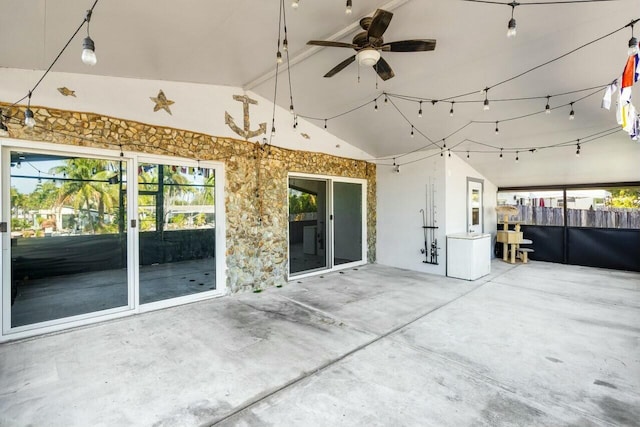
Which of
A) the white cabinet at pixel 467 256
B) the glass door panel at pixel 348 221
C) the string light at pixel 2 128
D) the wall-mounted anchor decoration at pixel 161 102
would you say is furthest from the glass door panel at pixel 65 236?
the white cabinet at pixel 467 256

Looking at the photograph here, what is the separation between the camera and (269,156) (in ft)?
18.4

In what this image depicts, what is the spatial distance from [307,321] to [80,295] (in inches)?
127

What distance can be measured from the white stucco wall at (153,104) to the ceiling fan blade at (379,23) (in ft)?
9.94

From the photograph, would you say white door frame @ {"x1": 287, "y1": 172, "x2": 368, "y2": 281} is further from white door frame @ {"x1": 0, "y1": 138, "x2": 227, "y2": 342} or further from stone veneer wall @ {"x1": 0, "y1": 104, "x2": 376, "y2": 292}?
white door frame @ {"x1": 0, "y1": 138, "x2": 227, "y2": 342}

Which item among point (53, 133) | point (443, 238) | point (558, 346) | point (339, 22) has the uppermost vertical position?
point (339, 22)

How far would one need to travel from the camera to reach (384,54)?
12.6ft

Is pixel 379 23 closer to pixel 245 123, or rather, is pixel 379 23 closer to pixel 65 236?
pixel 245 123

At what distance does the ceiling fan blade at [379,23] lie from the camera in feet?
8.27

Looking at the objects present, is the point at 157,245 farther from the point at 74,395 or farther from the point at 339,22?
the point at 339,22

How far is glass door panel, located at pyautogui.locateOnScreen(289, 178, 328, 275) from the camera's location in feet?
23.2

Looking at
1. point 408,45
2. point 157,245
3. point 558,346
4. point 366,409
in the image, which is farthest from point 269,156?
point 558,346

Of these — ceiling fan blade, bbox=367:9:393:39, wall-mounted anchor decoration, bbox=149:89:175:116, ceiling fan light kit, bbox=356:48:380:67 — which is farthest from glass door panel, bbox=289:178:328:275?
ceiling fan blade, bbox=367:9:393:39

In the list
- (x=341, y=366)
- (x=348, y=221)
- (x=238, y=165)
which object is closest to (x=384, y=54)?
(x=238, y=165)

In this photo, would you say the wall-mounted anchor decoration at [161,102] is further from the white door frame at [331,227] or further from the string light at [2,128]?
the white door frame at [331,227]
